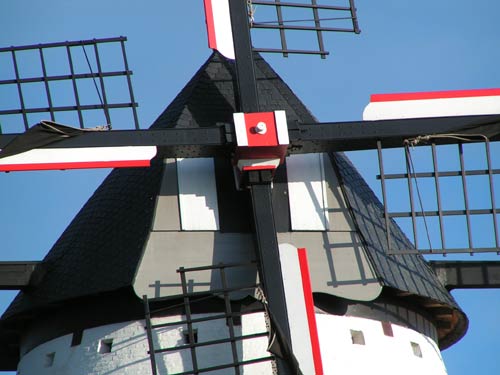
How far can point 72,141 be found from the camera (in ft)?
43.7

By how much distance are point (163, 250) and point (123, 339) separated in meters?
1.00

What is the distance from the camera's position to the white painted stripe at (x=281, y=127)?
13.2m

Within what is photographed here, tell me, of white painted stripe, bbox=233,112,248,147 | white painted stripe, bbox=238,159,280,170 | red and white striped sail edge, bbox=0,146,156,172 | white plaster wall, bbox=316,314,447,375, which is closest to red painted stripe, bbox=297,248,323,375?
white plaster wall, bbox=316,314,447,375

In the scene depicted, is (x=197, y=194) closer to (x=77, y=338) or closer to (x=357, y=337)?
(x=77, y=338)

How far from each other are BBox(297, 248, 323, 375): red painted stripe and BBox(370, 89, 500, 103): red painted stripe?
207 centimetres

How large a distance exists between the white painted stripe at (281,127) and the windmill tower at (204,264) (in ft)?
0.74

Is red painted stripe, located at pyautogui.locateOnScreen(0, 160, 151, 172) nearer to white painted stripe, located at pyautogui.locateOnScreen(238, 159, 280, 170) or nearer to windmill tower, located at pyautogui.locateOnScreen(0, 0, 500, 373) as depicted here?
windmill tower, located at pyautogui.locateOnScreen(0, 0, 500, 373)

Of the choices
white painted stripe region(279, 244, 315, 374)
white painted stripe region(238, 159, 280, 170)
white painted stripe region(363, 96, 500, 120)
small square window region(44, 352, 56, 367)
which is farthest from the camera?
white painted stripe region(363, 96, 500, 120)

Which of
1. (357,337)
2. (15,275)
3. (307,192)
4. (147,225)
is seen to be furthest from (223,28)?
(357,337)

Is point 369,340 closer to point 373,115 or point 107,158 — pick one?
point 373,115

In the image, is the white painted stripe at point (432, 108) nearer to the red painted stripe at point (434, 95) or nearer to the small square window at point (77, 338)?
the red painted stripe at point (434, 95)

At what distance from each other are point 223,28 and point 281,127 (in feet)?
5.02

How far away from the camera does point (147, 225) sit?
44.8 feet

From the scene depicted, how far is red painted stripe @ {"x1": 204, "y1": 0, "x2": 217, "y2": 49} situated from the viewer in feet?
46.0
